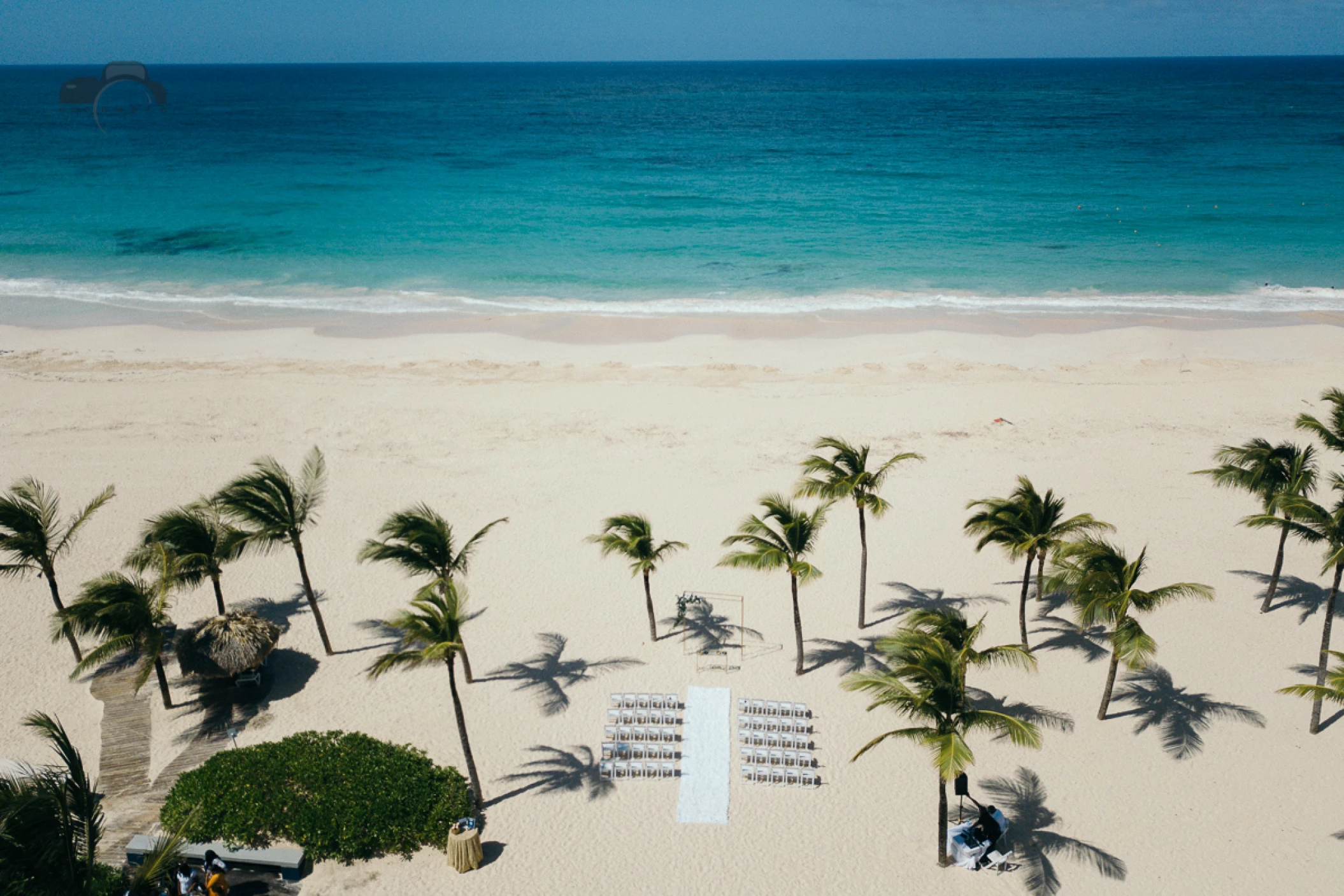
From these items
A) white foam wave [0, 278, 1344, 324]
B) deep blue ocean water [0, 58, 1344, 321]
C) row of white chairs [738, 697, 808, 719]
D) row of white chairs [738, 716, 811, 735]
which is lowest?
row of white chairs [738, 716, 811, 735]

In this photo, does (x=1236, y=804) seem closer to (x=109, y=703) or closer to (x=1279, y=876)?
(x=1279, y=876)

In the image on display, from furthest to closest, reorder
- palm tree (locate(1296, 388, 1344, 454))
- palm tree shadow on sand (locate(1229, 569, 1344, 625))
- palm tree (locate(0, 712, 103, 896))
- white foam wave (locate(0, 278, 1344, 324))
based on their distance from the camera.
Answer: white foam wave (locate(0, 278, 1344, 324)) < palm tree shadow on sand (locate(1229, 569, 1344, 625)) < palm tree (locate(1296, 388, 1344, 454)) < palm tree (locate(0, 712, 103, 896))

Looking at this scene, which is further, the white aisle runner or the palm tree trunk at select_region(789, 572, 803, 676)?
the palm tree trunk at select_region(789, 572, 803, 676)

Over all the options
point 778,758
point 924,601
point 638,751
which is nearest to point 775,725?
point 778,758

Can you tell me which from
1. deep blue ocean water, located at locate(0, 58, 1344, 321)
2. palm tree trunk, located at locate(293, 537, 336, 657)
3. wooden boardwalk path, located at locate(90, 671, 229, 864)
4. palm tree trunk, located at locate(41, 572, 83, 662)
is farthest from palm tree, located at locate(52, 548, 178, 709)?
deep blue ocean water, located at locate(0, 58, 1344, 321)

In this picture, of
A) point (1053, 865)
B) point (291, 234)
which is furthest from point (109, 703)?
point (291, 234)

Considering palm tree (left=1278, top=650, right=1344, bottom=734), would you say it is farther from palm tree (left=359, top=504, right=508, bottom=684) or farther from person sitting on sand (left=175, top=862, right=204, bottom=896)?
person sitting on sand (left=175, top=862, right=204, bottom=896)
